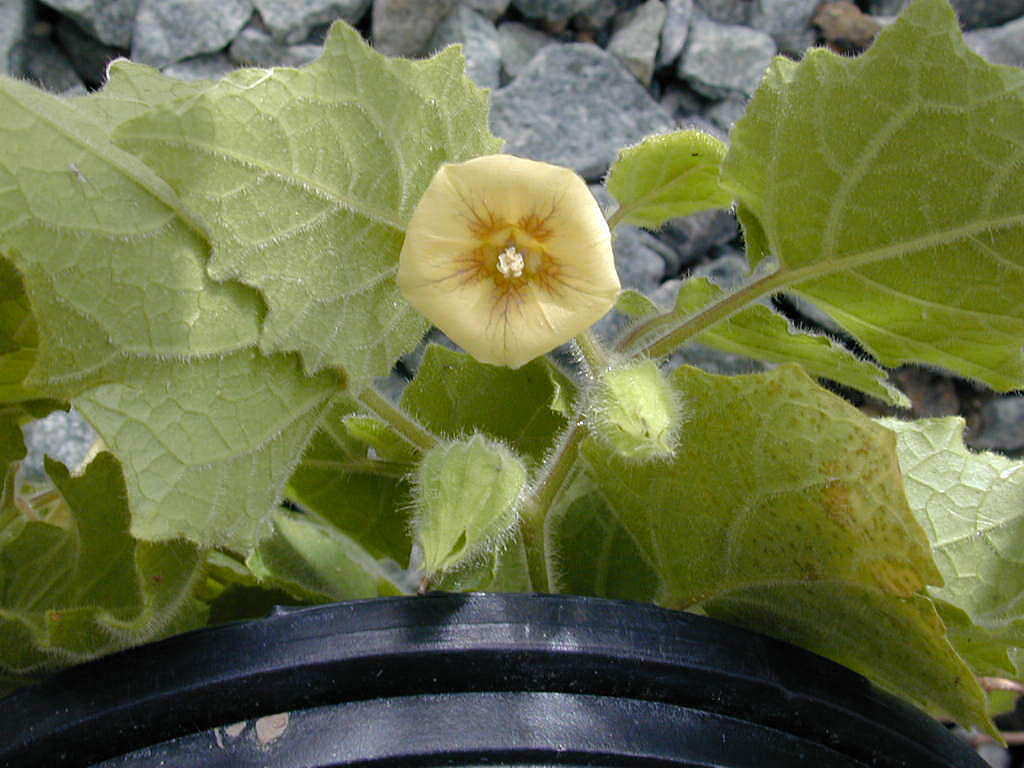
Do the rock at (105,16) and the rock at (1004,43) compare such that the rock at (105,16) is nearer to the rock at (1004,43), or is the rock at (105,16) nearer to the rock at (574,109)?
the rock at (574,109)

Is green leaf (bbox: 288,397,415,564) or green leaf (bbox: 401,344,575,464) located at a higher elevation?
green leaf (bbox: 401,344,575,464)

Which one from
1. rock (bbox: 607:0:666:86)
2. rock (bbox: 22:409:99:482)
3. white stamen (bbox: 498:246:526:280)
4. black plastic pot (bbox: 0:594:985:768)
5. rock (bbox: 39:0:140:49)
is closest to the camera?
black plastic pot (bbox: 0:594:985:768)

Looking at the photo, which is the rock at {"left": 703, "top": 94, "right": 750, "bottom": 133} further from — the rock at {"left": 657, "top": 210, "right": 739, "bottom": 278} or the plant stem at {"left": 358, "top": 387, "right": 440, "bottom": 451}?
the plant stem at {"left": 358, "top": 387, "right": 440, "bottom": 451}

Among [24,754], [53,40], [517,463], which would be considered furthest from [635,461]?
[53,40]

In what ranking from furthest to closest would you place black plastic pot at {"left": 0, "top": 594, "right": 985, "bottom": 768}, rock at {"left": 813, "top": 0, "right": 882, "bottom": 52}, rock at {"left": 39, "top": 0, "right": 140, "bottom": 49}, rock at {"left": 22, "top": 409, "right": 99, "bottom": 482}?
rock at {"left": 813, "top": 0, "right": 882, "bottom": 52} → rock at {"left": 39, "top": 0, "right": 140, "bottom": 49} → rock at {"left": 22, "top": 409, "right": 99, "bottom": 482} → black plastic pot at {"left": 0, "top": 594, "right": 985, "bottom": 768}

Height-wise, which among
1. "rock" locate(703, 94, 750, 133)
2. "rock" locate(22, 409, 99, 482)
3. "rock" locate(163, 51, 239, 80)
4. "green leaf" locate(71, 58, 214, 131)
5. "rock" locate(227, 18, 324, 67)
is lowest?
"rock" locate(22, 409, 99, 482)

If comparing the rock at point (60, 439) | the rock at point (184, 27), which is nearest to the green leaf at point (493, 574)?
the rock at point (60, 439)

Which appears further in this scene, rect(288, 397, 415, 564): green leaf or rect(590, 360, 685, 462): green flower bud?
rect(288, 397, 415, 564): green leaf

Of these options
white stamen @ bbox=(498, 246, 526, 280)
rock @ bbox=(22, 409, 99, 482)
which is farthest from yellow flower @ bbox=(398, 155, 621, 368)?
rock @ bbox=(22, 409, 99, 482)
